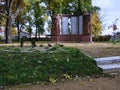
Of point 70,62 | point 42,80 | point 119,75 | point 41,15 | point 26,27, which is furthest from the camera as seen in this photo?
point 26,27

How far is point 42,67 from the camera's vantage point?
9.09m

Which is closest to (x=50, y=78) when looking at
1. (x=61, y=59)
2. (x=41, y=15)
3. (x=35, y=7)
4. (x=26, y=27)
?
(x=61, y=59)

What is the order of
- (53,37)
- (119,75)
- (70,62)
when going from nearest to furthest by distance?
1. (119,75)
2. (70,62)
3. (53,37)

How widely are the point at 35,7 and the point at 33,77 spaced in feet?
140

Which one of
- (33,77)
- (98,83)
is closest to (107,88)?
(98,83)

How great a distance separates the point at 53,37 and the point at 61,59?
50.0 ft

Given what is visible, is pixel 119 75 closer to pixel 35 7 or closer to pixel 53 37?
pixel 53 37

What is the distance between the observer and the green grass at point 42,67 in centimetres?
836

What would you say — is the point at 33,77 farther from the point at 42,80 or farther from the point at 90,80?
the point at 90,80

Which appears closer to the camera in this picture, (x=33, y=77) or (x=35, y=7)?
(x=33, y=77)

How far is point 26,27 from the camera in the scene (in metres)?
65.3

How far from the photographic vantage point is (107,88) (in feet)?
25.6

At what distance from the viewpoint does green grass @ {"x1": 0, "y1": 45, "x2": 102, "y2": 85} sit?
836cm

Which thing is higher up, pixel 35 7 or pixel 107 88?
pixel 35 7
